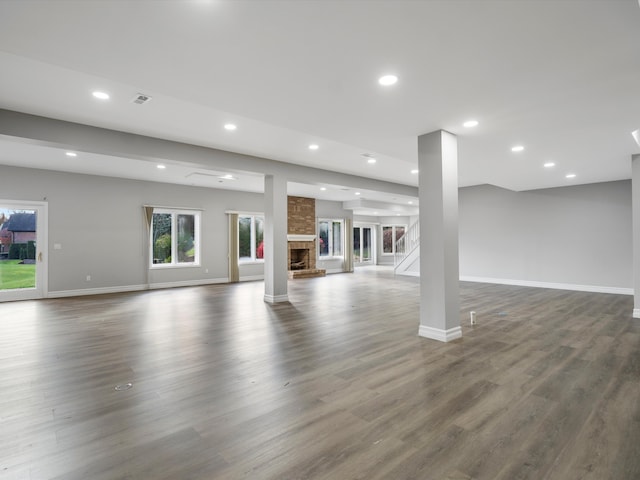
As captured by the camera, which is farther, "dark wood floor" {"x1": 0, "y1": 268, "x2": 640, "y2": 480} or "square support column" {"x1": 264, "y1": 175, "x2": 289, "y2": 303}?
"square support column" {"x1": 264, "y1": 175, "x2": 289, "y2": 303}

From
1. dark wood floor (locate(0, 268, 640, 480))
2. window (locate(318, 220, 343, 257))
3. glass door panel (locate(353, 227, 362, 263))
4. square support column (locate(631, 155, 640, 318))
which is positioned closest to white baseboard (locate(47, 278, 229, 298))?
dark wood floor (locate(0, 268, 640, 480))

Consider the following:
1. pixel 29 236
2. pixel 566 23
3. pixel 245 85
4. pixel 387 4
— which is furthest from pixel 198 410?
pixel 29 236

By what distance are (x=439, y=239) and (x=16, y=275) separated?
8899 mm

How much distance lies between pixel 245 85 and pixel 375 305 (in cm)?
474

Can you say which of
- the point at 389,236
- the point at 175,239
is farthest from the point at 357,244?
the point at 175,239

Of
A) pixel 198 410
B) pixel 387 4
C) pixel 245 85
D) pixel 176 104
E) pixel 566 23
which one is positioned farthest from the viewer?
pixel 176 104

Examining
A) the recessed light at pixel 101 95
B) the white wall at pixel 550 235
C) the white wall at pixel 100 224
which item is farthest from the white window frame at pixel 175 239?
the white wall at pixel 550 235

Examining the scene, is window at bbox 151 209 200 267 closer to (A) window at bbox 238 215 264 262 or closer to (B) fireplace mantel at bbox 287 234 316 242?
(A) window at bbox 238 215 264 262

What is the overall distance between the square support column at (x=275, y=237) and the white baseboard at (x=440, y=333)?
3304 millimetres

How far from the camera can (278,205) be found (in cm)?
687

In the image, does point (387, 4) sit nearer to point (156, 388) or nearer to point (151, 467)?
point (151, 467)

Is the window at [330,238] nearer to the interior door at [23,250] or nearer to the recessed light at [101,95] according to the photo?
the interior door at [23,250]

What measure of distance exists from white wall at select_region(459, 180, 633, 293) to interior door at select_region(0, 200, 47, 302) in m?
11.2

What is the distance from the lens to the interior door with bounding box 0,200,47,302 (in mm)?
7336
